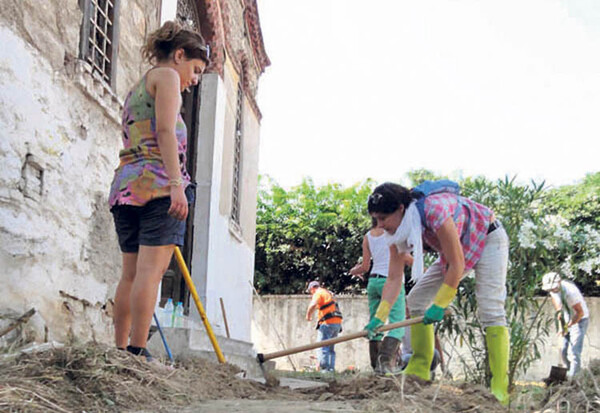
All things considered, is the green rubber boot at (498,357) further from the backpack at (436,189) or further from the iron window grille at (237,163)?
the iron window grille at (237,163)

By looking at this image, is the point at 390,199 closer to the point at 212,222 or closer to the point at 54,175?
the point at 54,175

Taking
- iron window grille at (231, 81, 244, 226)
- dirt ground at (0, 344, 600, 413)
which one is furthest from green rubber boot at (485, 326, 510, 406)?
iron window grille at (231, 81, 244, 226)

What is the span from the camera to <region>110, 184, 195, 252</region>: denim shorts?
3.33 metres

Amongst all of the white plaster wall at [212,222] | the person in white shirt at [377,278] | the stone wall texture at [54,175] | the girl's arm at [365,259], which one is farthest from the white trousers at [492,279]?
the white plaster wall at [212,222]

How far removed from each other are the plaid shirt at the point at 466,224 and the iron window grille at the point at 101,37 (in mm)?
2687

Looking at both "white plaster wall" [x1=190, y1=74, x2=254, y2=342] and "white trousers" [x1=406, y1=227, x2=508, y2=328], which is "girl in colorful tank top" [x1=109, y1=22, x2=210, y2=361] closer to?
"white trousers" [x1=406, y1=227, x2=508, y2=328]

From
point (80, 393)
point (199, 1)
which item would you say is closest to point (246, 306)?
point (199, 1)

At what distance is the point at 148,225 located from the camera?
336 cm

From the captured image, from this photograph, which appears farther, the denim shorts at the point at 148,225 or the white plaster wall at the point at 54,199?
the white plaster wall at the point at 54,199

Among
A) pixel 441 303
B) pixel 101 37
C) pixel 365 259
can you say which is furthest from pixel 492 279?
pixel 101 37

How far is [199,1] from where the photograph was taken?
850cm

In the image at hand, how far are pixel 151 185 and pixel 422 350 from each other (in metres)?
1.96

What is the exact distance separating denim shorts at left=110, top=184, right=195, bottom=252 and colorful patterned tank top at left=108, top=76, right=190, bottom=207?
52 millimetres

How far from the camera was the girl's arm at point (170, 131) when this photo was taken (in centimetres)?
333
